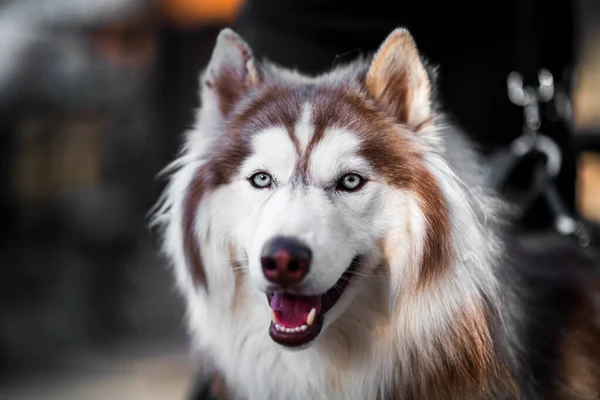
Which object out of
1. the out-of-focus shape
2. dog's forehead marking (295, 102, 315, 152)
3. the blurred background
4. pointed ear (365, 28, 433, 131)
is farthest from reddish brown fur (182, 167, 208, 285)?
the out-of-focus shape

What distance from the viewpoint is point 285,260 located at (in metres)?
1.23

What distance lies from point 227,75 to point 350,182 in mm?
352

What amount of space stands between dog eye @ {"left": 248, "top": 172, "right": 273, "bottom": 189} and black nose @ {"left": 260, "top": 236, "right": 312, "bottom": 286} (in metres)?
0.19

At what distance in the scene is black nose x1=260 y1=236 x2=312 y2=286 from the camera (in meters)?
1.23

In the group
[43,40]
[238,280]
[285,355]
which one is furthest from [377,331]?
[43,40]

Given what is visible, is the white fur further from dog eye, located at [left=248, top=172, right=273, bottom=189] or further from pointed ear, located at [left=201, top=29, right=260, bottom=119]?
pointed ear, located at [left=201, top=29, right=260, bottom=119]

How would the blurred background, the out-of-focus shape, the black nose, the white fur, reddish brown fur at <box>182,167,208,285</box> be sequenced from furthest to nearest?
the out-of-focus shape
the blurred background
reddish brown fur at <box>182,167,208,285</box>
the white fur
the black nose

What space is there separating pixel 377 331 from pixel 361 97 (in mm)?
440

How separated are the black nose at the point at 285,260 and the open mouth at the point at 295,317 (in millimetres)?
79

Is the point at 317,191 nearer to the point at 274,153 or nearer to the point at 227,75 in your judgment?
the point at 274,153

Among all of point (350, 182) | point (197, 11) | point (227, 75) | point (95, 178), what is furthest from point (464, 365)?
point (95, 178)

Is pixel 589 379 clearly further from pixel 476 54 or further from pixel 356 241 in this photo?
pixel 476 54

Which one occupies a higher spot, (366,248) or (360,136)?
(360,136)

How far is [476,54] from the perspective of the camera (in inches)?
83.5
